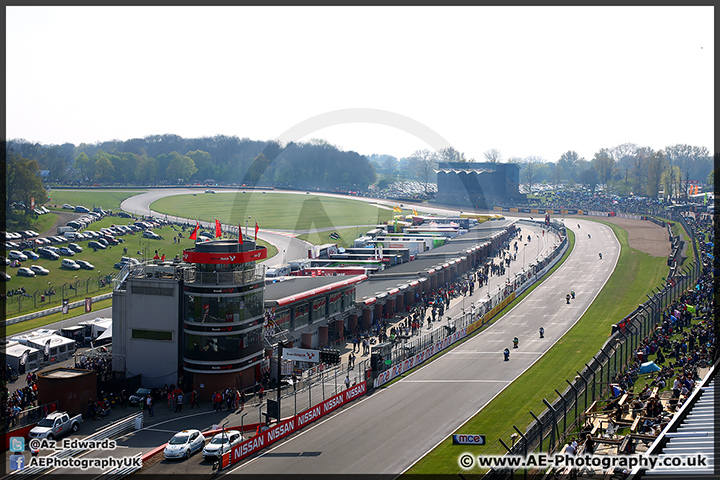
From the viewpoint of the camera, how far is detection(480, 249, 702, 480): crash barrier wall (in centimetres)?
2527

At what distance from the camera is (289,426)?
31.5 meters

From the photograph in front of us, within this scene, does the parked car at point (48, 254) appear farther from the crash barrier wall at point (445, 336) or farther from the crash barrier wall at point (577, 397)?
the crash barrier wall at point (577, 397)

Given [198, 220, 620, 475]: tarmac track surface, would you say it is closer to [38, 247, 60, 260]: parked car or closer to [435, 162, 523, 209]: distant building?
[38, 247, 60, 260]: parked car

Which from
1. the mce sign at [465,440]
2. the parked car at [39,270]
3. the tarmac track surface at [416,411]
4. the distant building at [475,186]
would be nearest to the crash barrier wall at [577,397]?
the mce sign at [465,440]

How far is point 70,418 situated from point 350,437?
1380 centimetres

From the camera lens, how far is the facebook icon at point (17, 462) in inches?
1055

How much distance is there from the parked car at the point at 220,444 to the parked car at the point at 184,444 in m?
0.58

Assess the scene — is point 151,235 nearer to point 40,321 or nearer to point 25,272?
point 25,272

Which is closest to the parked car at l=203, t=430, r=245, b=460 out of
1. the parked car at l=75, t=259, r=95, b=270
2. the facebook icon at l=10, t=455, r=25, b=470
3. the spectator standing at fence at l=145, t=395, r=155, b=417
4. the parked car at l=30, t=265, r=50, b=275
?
the spectator standing at fence at l=145, t=395, r=155, b=417

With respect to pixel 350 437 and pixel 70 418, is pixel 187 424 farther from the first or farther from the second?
pixel 350 437

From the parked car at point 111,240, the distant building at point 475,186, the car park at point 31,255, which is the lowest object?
the car park at point 31,255

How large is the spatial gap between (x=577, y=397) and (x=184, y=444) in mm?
17447

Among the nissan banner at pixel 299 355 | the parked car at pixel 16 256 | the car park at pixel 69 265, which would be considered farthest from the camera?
the car park at pixel 69 265

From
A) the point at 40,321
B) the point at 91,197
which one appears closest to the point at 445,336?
the point at 40,321
